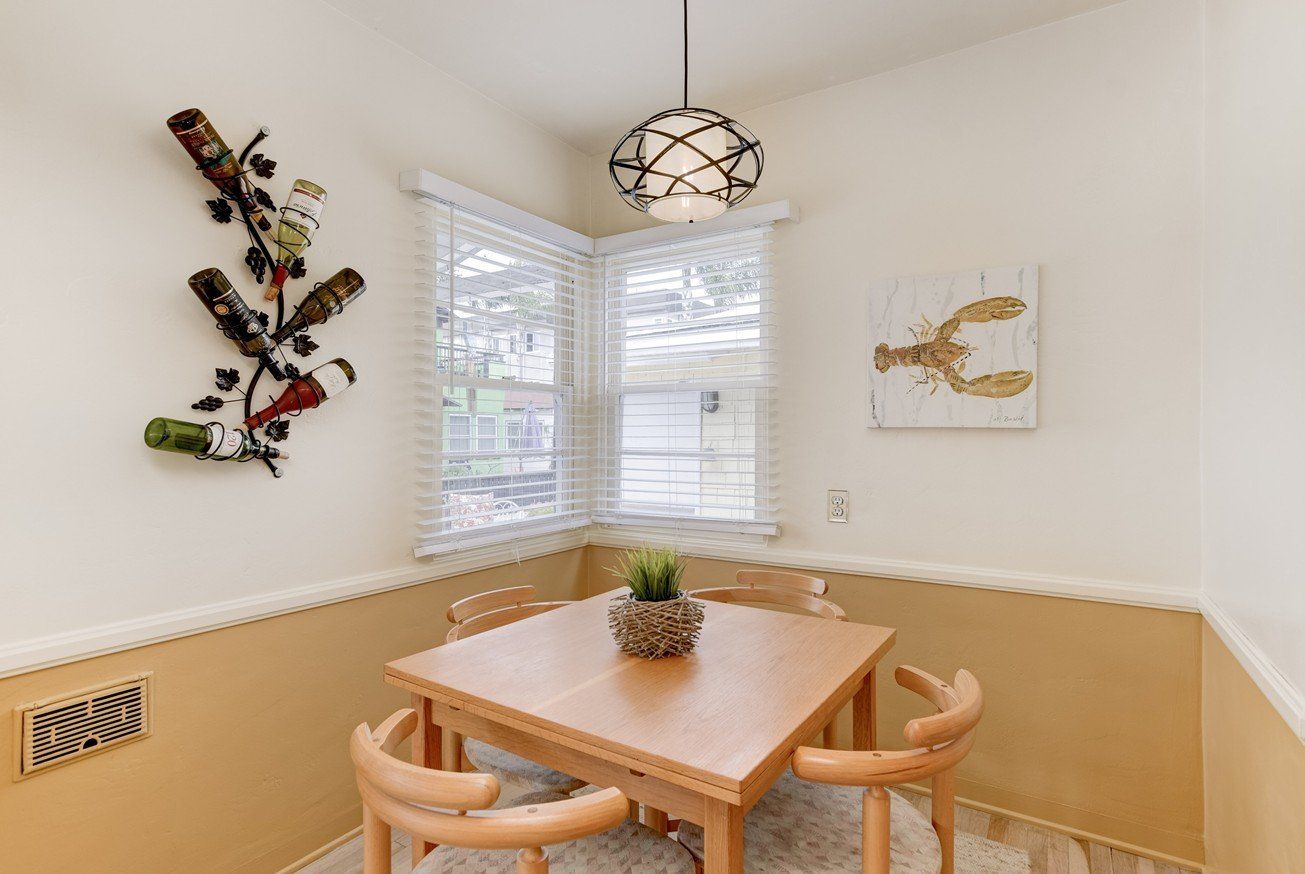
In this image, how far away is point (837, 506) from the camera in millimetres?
2633

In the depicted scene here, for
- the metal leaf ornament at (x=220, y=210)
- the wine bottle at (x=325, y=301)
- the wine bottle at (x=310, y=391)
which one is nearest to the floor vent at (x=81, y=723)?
the wine bottle at (x=310, y=391)

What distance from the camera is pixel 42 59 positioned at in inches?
60.8

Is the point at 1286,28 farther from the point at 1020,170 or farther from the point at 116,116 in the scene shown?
the point at 116,116

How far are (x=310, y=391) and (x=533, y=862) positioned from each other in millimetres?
1555

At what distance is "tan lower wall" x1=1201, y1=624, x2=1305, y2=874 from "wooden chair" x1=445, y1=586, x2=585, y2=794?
4.60 ft

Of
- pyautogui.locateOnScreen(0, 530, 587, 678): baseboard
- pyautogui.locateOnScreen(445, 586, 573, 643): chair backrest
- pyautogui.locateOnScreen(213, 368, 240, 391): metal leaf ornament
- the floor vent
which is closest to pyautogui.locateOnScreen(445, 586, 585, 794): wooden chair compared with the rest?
pyautogui.locateOnScreen(445, 586, 573, 643): chair backrest

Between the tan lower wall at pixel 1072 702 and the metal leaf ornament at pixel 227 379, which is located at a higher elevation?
the metal leaf ornament at pixel 227 379

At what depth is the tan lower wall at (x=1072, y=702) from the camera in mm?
2072

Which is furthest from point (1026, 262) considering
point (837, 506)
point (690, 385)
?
point (690, 385)

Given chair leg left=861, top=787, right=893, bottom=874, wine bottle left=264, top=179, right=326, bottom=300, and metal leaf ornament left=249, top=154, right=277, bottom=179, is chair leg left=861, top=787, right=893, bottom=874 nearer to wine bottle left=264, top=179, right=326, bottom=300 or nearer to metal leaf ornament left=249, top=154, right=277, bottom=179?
wine bottle left=264, top=179, right=326, bottom=300

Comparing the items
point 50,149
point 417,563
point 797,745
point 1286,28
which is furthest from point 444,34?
point 797,745

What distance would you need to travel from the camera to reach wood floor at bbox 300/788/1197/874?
6.69 feet

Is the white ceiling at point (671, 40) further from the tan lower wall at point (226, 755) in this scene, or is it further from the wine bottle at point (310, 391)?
the tan lower wall at point (226, 755)

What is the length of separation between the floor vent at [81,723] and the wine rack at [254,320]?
0.61 m
